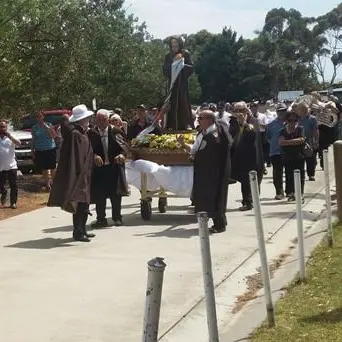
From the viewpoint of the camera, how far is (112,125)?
10961 mm

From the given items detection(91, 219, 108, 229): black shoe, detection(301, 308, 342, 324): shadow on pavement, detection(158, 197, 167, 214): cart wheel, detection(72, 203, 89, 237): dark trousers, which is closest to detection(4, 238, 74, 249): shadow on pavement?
detection(72, 203, 89, 237): dark trousers

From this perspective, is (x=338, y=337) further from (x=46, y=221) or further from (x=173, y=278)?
(x=46, y=221)

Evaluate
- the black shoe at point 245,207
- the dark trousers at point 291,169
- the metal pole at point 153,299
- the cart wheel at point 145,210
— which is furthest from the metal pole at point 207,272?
the dark trousers at point 291,169

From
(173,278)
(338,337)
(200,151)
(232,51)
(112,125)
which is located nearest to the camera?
(338,337)

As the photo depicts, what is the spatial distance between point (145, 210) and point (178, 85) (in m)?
2.29

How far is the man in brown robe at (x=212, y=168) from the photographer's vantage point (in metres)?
9.87

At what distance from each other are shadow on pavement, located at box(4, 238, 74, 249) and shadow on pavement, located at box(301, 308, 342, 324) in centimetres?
415

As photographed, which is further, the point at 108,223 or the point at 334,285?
the point at 108,223

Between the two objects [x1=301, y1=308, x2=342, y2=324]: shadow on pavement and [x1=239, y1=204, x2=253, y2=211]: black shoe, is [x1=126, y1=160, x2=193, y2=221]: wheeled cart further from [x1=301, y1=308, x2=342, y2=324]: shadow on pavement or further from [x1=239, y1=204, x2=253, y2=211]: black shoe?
[x1=301, y1=308, x2=342, y2=324]: shadow on pavement

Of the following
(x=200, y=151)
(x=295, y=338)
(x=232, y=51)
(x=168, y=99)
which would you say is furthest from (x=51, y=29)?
(x=232, y=51)

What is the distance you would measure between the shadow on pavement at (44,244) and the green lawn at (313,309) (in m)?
3.18

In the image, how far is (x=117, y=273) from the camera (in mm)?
7734

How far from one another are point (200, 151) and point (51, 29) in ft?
26.3

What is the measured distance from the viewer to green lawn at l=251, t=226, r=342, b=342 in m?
5.50
